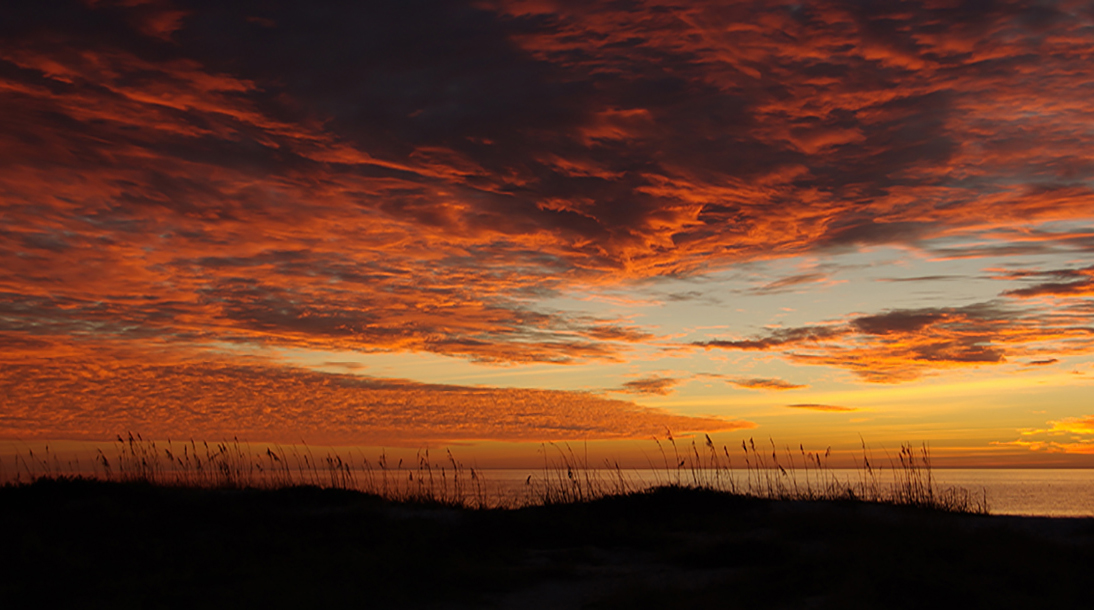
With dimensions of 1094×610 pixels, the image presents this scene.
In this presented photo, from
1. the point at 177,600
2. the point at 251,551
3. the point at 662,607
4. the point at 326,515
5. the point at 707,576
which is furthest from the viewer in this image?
the point at 326,515

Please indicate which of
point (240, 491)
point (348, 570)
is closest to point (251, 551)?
point (348, 570)

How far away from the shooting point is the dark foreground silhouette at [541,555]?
7.07 m

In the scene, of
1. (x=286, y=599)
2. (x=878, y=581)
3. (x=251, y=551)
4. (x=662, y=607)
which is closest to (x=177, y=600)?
(x=286, y=599)

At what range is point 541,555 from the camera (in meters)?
9.94

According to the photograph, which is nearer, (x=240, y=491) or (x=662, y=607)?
(x=662, y=607)

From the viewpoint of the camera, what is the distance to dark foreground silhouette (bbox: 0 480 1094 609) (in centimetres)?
707

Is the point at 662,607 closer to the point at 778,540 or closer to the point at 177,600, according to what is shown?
the point at 778,540

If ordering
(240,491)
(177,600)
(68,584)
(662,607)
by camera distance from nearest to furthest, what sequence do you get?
(662,607) → (177,600) → (68,584) → (240,491)

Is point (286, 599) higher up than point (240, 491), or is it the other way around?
point (240, 491)

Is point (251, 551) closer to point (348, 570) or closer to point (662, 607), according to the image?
point (348, 570)

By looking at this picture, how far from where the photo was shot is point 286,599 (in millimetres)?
6934

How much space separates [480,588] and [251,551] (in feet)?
11.8

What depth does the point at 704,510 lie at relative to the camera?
43.1 feet

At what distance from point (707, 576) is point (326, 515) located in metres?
7.13
